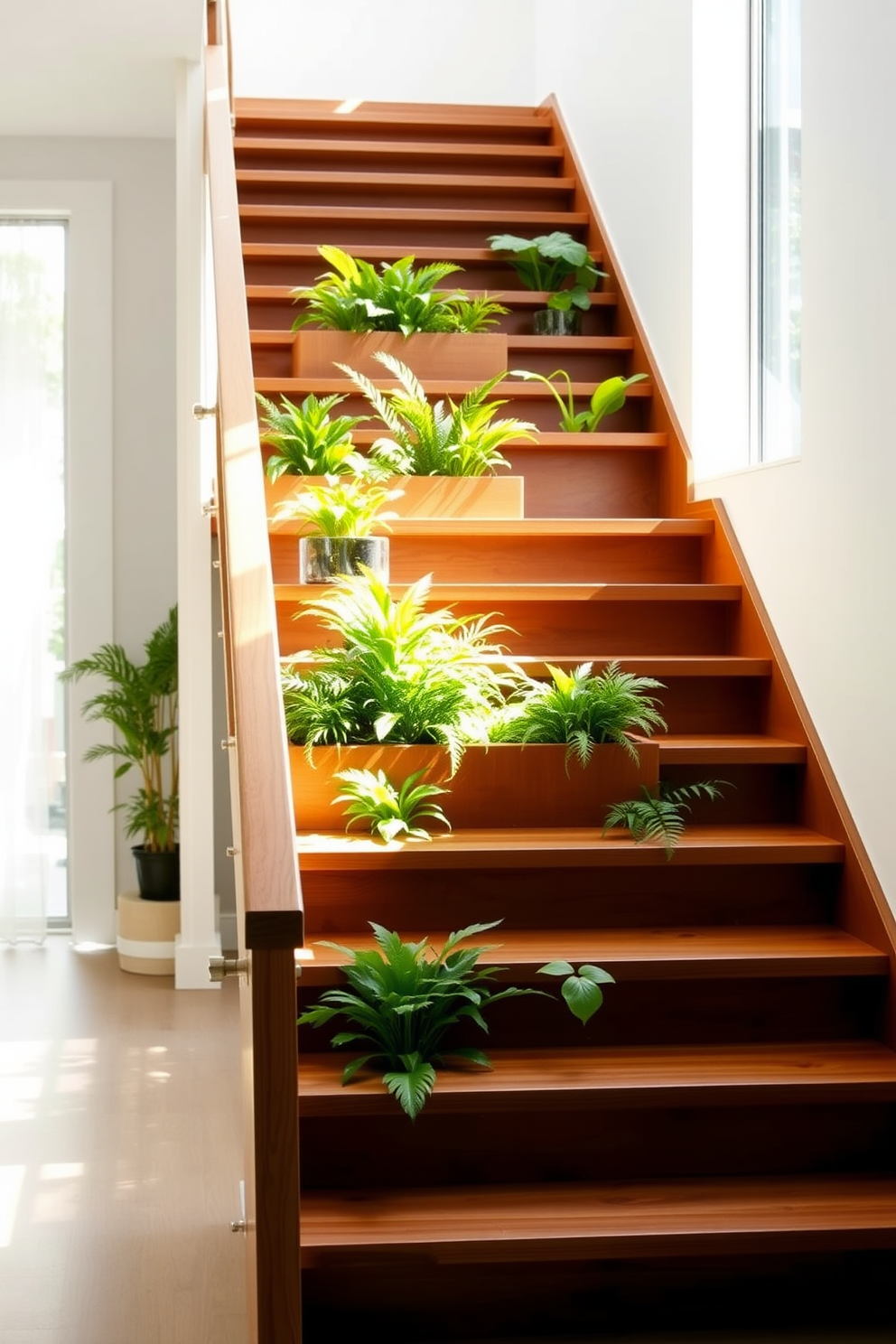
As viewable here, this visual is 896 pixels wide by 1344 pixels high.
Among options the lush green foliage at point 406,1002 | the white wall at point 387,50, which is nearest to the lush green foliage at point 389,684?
the lush green foliage at point 406,1002

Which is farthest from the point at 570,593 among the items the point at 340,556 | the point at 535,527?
the point at 340,556

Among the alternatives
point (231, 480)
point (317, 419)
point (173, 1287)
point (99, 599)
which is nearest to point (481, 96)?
point (99, 599)

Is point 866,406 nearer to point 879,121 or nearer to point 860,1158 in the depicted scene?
point 879,121

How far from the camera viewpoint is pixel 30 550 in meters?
6.35

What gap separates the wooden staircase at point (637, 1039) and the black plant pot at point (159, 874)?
183cm

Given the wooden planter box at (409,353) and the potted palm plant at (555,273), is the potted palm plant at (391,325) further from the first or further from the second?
the potted palm plant at (555,273)

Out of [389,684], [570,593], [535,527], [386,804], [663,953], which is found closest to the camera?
[663,953]

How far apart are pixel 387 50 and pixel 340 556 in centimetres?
450

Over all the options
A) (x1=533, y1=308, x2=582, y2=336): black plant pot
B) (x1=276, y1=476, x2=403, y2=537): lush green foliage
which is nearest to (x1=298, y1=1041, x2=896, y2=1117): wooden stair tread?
(x1=276, y1=476, x2=403, y2=537): lush green foliage

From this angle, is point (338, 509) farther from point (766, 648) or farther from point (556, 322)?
point (556, 322)

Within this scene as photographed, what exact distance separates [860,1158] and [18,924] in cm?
415

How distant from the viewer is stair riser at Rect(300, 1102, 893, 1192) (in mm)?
2875

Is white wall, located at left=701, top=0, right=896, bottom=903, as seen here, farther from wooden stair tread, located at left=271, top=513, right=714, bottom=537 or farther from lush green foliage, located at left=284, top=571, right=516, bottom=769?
lush green foliage, located at left=284, top=571, right=516, bottom=769

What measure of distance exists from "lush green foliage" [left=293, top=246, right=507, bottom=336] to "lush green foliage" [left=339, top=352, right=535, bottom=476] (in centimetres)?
41
